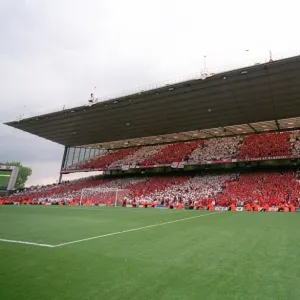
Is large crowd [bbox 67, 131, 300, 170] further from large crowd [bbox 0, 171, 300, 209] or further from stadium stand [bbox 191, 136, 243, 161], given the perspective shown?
large crowd [bbox 0, 171, 300, 209]

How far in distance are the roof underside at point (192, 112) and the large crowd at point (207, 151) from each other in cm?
147

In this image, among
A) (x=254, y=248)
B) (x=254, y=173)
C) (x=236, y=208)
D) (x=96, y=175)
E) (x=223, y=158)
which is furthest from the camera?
(x=96, y=175)

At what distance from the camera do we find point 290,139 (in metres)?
31.5

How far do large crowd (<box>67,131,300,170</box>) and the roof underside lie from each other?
1.47 meters

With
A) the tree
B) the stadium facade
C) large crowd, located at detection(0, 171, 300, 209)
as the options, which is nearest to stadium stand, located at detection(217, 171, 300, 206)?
large crowd, located at detection(0, 171, 300, 209)

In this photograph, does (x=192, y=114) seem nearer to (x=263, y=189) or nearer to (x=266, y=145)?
(x=266, y=145)

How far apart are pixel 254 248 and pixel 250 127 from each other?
31.7 meters

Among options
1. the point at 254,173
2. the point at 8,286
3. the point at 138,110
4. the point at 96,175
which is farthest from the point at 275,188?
the point at 96,175

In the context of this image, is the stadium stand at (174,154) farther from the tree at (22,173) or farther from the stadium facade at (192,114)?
the tree at (22,173)

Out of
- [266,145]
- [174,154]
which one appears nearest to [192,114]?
[174,154]

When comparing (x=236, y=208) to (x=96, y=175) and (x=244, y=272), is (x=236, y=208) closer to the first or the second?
(x=244, y=272)

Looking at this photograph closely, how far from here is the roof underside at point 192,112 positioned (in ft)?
75.8

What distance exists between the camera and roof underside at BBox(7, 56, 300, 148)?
23094mm

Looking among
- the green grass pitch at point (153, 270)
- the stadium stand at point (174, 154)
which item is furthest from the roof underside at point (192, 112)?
the green grass pitch at point (153, 270)
